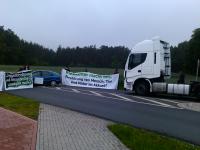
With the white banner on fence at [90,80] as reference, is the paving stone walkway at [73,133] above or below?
below

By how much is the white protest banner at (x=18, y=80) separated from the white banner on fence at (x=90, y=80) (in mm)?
4908

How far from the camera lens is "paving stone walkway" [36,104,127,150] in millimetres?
9289

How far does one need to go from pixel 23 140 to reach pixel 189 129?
209 inches

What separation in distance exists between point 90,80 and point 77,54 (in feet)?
240

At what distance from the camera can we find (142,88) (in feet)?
85.8

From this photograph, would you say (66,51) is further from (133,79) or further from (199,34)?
(133,79)

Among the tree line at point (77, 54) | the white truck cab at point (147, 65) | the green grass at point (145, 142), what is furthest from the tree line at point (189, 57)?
the green grass at point (145, 142)

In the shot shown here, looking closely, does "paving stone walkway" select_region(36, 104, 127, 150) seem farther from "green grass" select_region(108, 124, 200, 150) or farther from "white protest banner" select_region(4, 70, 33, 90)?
"white protest banner" select_region(4, 70, 33, 90)

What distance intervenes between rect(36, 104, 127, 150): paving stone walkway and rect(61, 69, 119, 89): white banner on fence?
60.7ft

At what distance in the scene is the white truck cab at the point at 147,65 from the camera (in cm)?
2555

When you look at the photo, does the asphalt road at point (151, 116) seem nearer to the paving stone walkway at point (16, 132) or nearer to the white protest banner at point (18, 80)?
the paving stone walkway at point (16, 132)

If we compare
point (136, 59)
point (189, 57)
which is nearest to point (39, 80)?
point (136, 59)

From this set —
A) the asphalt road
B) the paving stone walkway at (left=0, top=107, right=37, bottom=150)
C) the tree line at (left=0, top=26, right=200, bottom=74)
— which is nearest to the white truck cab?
the asphalt road

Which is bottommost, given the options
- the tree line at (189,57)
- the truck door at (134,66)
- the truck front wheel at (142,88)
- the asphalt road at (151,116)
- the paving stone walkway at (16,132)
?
the asphalt road at (151,116)
